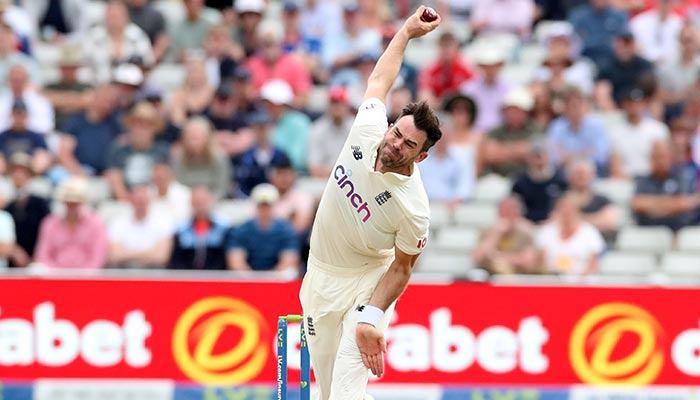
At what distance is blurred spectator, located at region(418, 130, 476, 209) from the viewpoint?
46.3ft

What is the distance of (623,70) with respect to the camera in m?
16.0

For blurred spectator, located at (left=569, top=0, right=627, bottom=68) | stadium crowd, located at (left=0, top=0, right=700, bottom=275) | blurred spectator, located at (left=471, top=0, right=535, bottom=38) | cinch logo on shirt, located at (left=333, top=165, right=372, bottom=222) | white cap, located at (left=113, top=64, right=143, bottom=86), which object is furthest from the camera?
blurred spectator, located at (left=471, top=0, right=535, bottom=38)

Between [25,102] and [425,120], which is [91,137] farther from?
[425,120]

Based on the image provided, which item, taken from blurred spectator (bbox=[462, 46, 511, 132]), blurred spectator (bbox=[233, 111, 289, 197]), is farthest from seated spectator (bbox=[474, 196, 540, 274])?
blurred spectator (bbox=[233, 111, 289, 197])

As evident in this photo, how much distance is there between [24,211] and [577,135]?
5.71 metres

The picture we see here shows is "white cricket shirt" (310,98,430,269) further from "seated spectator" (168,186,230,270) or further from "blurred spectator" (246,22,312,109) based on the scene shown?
"blurred spectator" (246,22,312,109)

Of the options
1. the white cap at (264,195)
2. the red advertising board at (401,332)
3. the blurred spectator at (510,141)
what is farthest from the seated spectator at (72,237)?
the blurred spectator at (510,141)

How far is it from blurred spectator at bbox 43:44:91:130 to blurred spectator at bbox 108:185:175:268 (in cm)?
209

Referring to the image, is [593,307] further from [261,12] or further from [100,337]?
[261,12]

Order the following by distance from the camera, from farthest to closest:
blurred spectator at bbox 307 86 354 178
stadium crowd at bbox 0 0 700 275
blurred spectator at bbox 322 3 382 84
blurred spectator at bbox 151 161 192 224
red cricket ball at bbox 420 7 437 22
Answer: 1. blurred spectator at bbox 322 3 382 84
2. blurred spectator at bbox 307 86 354 178
3. blurred spectator at bbox 151 161 192 224
4. stadium crowd at bbox 0 0 700 275
5. red cricket ball at bbox 420 7 437 22

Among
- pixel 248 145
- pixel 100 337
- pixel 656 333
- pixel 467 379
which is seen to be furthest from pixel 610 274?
pixel 100 337

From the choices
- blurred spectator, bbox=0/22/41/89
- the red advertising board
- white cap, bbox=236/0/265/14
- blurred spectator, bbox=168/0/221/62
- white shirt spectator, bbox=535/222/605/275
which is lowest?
the red advertising board

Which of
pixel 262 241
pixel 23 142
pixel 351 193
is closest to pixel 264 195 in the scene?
pixel 262 241

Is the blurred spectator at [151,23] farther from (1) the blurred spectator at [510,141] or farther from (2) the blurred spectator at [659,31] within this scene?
(2) the blurred spectator at [659,31]
